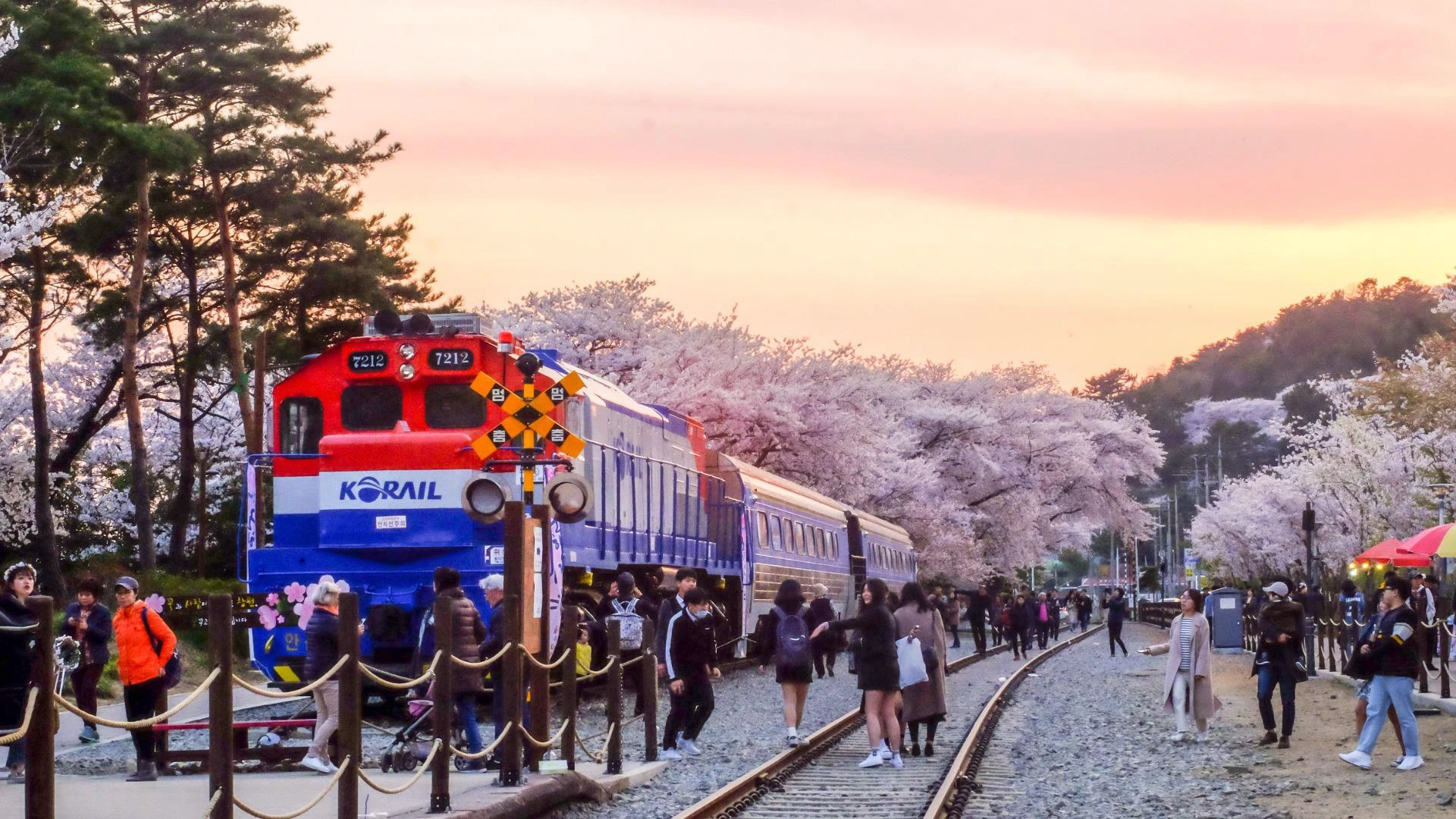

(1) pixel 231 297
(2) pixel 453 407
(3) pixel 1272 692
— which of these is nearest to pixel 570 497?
(2) pixel 453 407

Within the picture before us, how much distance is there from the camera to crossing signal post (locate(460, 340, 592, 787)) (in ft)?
38.3

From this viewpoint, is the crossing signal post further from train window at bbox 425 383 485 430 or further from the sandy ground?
the sandy ground

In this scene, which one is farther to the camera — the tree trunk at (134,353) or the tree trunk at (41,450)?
the tree trunk at (134,353)

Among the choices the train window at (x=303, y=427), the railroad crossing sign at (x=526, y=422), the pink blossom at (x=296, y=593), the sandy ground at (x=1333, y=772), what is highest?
the train window at (x=303, y=427)

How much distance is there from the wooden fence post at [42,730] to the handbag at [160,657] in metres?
7.02

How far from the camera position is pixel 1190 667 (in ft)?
59.9

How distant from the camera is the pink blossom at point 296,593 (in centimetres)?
1703

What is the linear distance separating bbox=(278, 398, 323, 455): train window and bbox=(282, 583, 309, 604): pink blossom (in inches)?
65.0

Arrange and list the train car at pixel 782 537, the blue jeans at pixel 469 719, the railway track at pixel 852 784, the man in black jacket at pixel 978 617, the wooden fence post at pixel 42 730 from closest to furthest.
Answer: the wooden fence post at pixel 42 730
the railway track at pixel 852 784
the blue jeans at pixel 469 719
the train car at pixel 782 537
the man in black jacket at pixel 978 617

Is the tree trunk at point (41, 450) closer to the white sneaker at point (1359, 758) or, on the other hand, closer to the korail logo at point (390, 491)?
the korail logo at point (390, 491)

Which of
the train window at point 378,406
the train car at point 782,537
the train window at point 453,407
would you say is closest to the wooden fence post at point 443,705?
the train window at point 453,407

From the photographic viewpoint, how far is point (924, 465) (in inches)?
2235

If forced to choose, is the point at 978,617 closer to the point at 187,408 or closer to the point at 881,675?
the point at 187,408

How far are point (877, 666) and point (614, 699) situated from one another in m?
2.45
